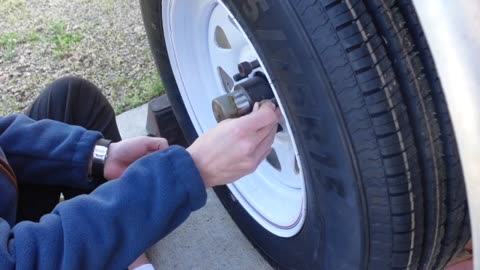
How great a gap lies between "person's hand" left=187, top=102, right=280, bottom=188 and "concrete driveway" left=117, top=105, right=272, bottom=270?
58 centimetres

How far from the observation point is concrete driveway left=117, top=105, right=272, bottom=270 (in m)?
1.58

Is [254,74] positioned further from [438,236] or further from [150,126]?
[150,126]

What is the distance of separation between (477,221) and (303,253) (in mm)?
474

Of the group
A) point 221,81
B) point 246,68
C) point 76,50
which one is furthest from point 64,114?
point 76,50

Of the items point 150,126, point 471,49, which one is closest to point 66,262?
A: point 471,49

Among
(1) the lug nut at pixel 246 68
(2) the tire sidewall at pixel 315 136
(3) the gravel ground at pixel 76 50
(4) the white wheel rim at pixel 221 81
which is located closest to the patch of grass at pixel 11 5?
(3) the gravel ground at pixel 76 50

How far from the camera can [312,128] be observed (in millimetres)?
956

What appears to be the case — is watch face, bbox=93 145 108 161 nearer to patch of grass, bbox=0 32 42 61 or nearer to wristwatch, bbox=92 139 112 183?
wristwatch, bbox=92 139 112 183

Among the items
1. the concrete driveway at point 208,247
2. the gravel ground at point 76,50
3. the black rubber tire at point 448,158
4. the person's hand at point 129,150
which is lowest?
the concrete driveway at point 208,247

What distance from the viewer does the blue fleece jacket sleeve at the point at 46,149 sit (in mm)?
1297

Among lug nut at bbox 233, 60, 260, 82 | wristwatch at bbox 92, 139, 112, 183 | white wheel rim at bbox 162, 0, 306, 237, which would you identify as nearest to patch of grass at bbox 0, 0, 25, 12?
white wheel rim at bbox 162, 0, 306, 237

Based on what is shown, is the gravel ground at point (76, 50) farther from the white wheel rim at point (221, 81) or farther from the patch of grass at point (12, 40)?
the white wheel rim at point (221, 81)

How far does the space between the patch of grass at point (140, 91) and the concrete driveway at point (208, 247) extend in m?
0.62

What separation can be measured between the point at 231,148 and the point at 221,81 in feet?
1.69
